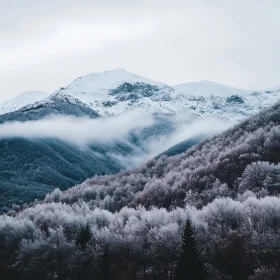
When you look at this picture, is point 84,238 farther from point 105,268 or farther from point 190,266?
point 190,266

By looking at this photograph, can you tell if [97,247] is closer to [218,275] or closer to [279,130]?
[218,275]

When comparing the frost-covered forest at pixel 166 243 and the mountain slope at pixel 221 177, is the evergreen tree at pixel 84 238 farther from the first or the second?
the mountain slope at pixel 221 177

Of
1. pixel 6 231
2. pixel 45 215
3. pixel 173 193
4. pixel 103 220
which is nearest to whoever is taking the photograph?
pixel 6 231

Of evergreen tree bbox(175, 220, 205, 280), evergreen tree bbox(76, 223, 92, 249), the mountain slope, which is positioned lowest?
the mountain slope

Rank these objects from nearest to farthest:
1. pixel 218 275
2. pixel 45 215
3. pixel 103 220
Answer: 1. pixel 218 275
2. pixel 103 220
3. pixel 45 215

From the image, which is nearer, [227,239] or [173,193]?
[227,239]

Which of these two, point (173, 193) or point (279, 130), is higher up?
point (279, 130)

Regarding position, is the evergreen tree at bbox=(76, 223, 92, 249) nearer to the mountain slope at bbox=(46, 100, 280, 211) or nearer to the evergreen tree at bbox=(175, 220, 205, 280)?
the evergreen tree at bbox=(175, 220, 205, 280)

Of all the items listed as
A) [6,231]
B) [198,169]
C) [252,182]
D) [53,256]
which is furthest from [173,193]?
[53,256]

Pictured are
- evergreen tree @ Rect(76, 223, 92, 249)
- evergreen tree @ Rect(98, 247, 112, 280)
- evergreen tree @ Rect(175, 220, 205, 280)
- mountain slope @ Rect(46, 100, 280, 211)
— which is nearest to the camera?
evergreen tree @ Rect(175, 220, 205, 280)

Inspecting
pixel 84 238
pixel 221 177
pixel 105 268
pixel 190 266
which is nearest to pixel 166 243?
pixel 105 268

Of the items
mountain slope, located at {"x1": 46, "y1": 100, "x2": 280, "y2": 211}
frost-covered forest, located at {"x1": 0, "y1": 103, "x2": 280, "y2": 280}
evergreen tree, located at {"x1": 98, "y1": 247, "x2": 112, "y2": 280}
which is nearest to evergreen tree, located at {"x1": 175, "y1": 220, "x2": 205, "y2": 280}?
frost-covered forest, located at {"x1": 0, "y1": 103, "x2": 280, "y2": 280}
